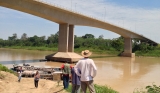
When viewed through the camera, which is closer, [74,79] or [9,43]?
[74,79]

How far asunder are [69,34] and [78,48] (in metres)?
34.8

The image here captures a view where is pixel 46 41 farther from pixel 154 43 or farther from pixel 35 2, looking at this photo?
pixel 35 2

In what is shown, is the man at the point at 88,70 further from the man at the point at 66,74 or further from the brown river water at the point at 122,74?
the brown river water at the point at 122,74

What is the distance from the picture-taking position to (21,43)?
89.6 metres

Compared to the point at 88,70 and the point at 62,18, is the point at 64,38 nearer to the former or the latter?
the point at 62,18

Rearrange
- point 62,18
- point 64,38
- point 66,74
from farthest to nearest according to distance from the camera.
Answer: point 64,38
point 62,18
point 66,74

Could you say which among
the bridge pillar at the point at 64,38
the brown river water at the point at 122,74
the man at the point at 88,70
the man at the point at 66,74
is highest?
the bridge pillar at the point at 64,38

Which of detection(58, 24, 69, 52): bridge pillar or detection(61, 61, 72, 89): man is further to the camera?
detection(58, 24, 69, 52): bridge pillar

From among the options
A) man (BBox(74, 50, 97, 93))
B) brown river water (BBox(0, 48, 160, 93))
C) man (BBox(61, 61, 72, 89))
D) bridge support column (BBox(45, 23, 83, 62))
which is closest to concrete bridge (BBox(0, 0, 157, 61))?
bridge support column (BBox(45, 23, 83, 62))

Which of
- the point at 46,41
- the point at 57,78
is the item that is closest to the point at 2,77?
the point at 57,78

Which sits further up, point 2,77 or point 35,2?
point 35,2

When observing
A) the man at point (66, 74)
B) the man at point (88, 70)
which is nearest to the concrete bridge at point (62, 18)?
the man at point (66, 74)

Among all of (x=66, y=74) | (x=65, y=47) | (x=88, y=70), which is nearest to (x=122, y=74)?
(x=65, y=47)

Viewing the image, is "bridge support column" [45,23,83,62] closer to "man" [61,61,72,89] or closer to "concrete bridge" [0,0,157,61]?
"concrete bridge" [0,0,157,61]
